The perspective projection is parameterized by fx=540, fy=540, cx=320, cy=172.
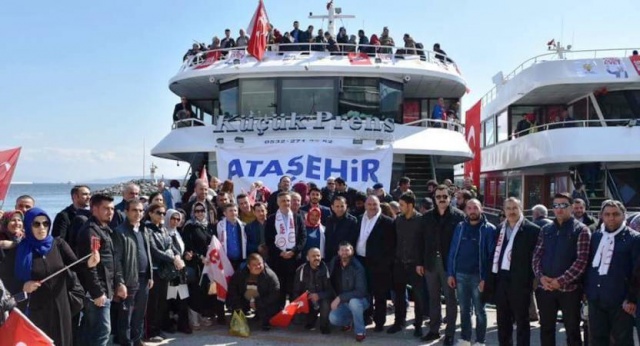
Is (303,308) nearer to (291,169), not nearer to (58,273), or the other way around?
(58,273)

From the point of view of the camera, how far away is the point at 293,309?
6.46 m

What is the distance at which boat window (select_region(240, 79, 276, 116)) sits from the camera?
14.1 m

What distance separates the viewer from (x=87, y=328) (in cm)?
500

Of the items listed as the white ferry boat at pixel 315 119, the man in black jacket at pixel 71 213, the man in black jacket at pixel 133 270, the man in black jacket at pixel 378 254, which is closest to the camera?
the man in black jacket at pixel 133 270

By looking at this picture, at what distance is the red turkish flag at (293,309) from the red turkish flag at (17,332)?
120 inches

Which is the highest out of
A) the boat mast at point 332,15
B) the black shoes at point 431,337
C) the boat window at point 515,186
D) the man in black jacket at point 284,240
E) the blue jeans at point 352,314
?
the boat mast at point 332,15

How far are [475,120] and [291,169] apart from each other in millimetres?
12011

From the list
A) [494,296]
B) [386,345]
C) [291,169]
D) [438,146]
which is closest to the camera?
[494,296]

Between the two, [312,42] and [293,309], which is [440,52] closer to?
[312,42]

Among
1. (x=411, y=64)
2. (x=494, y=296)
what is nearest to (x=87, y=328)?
(x=494, y=296)

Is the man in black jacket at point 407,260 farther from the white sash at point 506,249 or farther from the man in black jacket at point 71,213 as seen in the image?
the man in black jacket at point 71,213

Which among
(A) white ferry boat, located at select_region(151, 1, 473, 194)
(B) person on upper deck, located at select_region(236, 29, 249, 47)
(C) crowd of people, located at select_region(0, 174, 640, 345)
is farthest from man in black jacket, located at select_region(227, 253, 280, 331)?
(B) person on upper deck, located at select_region(236, 29, 249, 47)

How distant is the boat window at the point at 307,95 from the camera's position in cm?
1398

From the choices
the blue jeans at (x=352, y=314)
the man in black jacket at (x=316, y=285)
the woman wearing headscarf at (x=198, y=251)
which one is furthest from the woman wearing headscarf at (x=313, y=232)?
the woman wearing headscarf at (x=198, y=251)
